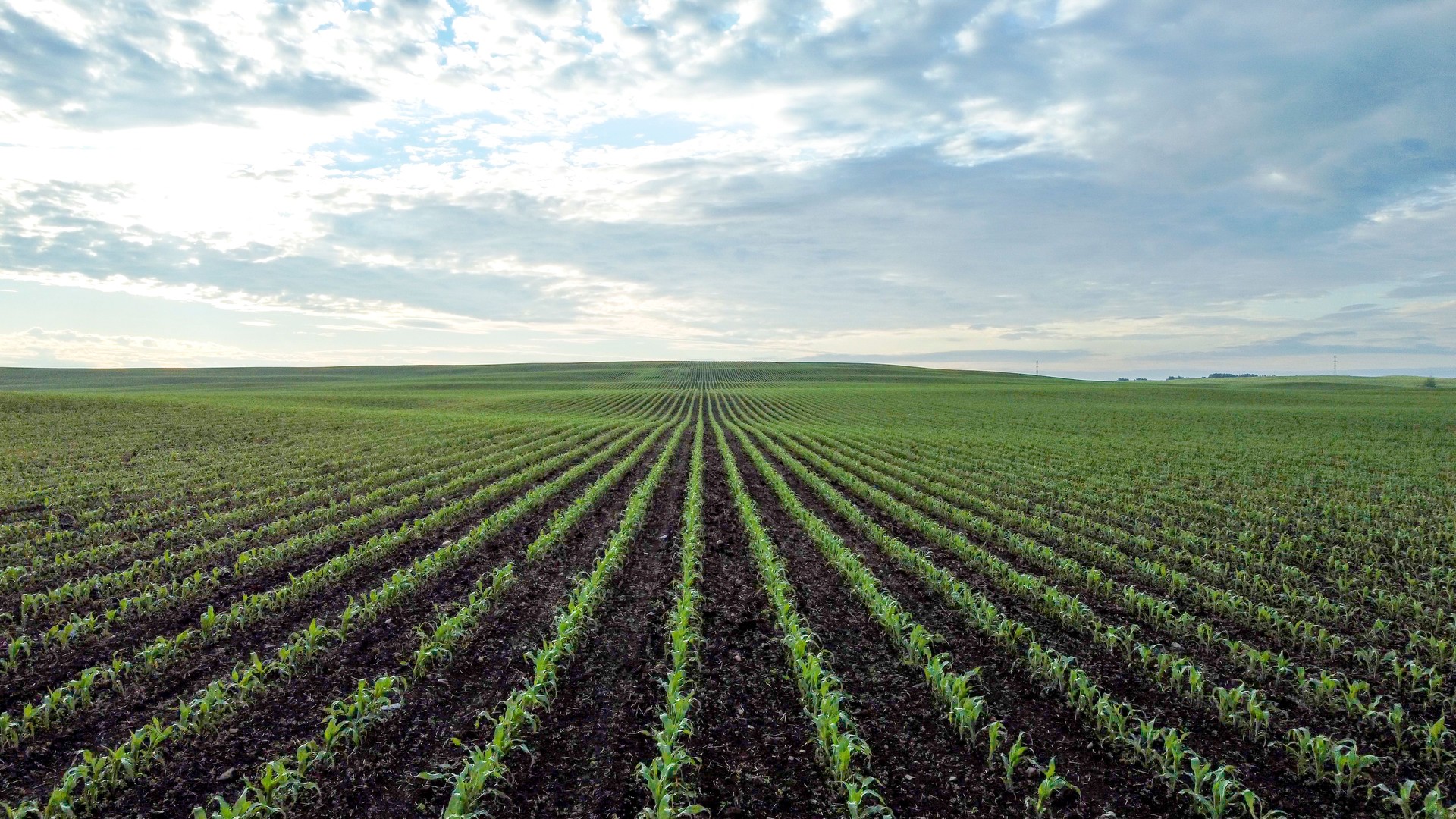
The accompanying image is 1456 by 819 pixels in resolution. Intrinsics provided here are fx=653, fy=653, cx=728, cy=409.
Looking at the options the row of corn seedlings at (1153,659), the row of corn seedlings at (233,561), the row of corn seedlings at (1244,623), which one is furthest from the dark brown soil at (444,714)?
the row of corn seedlings at (1244,623)

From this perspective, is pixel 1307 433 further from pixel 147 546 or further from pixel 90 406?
pixel 90 406

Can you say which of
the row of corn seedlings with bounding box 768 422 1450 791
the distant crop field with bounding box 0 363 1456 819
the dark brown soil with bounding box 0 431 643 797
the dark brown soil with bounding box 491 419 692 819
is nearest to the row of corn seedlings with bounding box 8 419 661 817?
the distant crop field with bounding box 0 363 1456 819

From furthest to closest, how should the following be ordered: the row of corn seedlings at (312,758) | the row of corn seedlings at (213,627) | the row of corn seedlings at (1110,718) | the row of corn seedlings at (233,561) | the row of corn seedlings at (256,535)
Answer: the row of corn seedlings at (256,535) → the row of corn seedlings at (233,561) → the row of corn seedlings at (213,627) → the row of corn seedlings at (1110,718) → the row of corn seedlings at (312,758)

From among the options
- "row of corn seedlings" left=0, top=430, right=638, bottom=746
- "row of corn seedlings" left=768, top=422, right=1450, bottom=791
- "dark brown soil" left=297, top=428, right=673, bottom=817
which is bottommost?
"dark brown soil" left=297, top=428, right=673, bottom=817

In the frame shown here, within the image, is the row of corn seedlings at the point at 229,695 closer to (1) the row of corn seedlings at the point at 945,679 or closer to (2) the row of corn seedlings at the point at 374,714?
(2) the row of corn seedlings at the point at 374,714

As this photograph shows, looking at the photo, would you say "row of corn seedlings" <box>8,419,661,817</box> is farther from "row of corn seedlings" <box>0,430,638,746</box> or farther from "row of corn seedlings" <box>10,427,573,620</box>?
"row of corn seedlings" <box>10,427,573,620</box>

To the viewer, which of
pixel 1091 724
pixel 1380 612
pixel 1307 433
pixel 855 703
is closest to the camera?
pixel 1091 724

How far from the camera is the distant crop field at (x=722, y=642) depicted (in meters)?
6.02

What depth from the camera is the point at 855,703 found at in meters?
7.56

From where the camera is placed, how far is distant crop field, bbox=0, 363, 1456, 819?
6.02 m

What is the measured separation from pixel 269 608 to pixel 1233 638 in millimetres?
14279

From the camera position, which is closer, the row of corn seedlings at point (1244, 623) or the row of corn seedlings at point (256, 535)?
Result: the row of corn seedlings at point (1244, 623)

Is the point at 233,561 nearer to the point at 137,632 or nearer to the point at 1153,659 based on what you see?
the point at 137,632

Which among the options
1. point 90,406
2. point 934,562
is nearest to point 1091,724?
point 934,562
